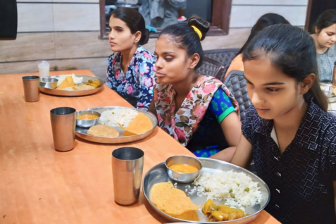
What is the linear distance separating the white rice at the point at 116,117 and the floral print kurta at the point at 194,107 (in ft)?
0.95

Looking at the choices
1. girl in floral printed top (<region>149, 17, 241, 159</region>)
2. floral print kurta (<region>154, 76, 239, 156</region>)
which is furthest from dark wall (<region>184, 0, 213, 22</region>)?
floral print kurta (<region>154, 76, 239, 156</region>)

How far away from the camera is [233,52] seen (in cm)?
346

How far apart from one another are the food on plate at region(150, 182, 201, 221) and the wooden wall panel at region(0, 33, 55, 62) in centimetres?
252

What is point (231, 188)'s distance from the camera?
1.04 meters

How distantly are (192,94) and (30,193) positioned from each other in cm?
102

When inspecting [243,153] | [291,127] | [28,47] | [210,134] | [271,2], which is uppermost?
[271,2]

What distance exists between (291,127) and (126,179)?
27.1 inches

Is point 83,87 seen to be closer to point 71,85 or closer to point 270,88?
point 71,85

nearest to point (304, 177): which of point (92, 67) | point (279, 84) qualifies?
point (279, 84)

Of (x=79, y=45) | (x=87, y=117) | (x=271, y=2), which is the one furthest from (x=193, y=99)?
(x=271, y=2)

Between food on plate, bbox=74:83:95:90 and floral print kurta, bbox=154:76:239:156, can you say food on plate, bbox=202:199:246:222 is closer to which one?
floral print kurta, bbox=154:76:239:156

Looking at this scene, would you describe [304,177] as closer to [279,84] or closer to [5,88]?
[279,84]

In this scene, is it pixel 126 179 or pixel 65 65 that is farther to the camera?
pixel 65 65

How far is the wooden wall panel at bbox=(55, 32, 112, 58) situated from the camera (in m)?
3.17
